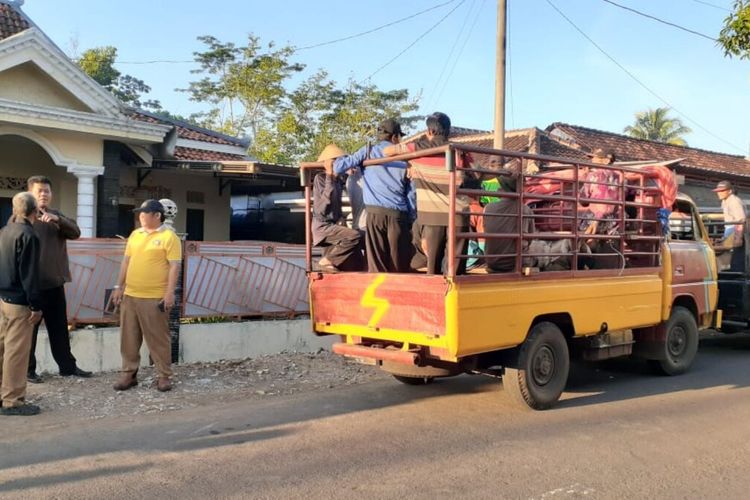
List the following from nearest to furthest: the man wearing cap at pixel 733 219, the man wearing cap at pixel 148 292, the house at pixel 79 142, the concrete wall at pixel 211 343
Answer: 1. the man wearing cap at pixel 148 292
2. the concrete wall at pixel 211 343
3. the man wearing cap at pixel 733 219
4. the house at pixel 79 142

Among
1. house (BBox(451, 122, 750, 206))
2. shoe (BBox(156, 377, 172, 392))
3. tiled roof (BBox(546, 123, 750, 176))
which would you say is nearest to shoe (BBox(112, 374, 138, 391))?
shoe (BBox(156, 377, 172, 392))

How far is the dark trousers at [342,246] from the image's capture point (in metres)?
6.19

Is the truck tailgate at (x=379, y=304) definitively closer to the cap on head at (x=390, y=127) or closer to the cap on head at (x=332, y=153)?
the cap on head at (x=332, y=153)

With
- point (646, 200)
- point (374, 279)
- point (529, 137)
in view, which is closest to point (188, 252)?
point (374, 279)

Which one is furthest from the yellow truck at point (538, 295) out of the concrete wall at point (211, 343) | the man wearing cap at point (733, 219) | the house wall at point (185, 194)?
the house wall at point (185, 194)

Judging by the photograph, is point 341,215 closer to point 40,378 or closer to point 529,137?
point 40,378

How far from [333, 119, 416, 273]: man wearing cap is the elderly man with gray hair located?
270 cm

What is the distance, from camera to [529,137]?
19.4m

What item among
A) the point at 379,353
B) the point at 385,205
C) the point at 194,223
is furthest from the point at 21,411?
the point at 194,223

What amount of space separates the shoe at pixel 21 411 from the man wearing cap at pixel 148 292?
2.92 ft

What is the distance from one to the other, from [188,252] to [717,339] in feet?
28.2

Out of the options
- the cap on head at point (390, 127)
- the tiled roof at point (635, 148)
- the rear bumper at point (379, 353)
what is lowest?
the rear bumper at point (379, 353)

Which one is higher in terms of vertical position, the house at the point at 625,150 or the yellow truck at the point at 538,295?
the house at the point at 625,150

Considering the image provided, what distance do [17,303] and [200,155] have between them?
985 centimetres
